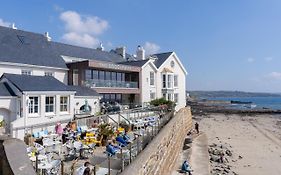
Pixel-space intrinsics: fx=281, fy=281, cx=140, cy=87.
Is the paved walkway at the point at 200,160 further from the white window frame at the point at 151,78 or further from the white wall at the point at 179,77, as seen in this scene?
the white wall at the point at 179,77

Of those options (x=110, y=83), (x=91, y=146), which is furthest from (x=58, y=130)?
(x=110, y=83)

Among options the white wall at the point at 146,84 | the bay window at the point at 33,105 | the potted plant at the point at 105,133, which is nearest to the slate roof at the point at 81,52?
the white wall at the point at 146,84

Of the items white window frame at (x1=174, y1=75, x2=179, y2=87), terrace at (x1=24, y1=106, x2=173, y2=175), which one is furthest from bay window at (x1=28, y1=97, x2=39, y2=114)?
white window frame at (x1=174, y1=75, x2=179, y2=87)

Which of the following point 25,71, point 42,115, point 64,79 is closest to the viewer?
point 42,115

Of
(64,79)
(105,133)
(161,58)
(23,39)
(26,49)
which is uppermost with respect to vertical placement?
(23,39)

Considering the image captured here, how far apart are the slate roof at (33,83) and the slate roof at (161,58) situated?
21.3m

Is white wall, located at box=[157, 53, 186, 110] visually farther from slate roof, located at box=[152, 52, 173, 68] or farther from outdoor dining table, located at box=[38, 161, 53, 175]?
outdoor dining table, located at box=[38, 161, 53, 175]

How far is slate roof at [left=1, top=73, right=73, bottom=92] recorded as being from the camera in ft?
66.8

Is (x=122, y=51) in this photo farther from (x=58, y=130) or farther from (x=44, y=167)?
(x=44, y=167)

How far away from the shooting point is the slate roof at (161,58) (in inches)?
1673

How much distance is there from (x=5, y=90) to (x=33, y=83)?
2.07 m

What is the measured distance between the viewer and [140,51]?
46.6 m

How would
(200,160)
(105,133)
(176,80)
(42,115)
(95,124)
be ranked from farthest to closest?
(176,80) < (200,160) < (42,115) < (95,124) < (105,133)

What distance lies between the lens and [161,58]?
4397 centimetres
